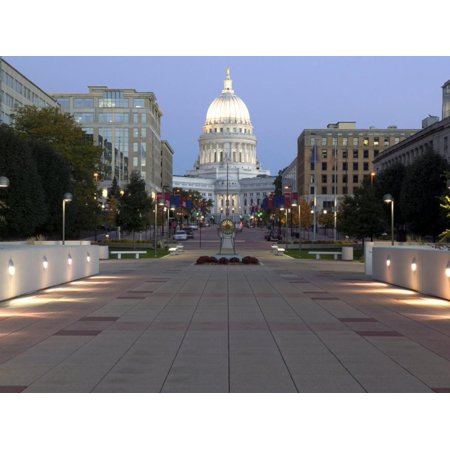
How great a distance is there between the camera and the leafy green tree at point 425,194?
73750 millimetres

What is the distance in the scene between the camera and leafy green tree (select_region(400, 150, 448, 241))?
73750mm

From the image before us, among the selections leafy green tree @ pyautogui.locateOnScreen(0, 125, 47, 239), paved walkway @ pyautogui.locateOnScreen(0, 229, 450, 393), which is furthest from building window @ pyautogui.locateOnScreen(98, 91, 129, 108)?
paved walkway @ pyautogui.locateOnScreen(0, 229, 450, 393)

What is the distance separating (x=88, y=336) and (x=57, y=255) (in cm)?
1482

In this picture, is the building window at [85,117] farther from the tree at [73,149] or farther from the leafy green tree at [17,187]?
the leafy green tree at [17,187]

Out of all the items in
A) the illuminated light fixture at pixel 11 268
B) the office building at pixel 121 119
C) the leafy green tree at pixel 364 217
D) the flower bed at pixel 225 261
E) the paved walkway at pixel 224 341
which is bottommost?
the paved walkway at pixel 224 341

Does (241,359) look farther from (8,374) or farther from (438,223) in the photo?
(438,223)

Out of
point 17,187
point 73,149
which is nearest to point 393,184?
point 73,149

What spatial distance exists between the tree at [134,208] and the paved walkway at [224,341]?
52297 millimetres

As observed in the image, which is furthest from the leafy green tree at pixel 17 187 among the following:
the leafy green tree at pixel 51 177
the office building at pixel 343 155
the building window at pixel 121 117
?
the building window at pixel 121 117

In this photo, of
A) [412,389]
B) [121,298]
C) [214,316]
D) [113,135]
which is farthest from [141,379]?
[113,135]

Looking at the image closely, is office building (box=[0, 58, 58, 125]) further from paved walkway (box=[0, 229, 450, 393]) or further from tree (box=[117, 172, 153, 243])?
paved walkway (box=[0, 229, 450, 393])

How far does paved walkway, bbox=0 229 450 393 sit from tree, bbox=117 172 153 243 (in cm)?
5230

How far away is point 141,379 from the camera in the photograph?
449 inches

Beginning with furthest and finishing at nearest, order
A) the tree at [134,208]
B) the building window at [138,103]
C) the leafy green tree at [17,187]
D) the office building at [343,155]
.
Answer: the building window at [138,103] < the office building at [343,155] < the tree at [134,208] < the leafy green tree at [17,187]
